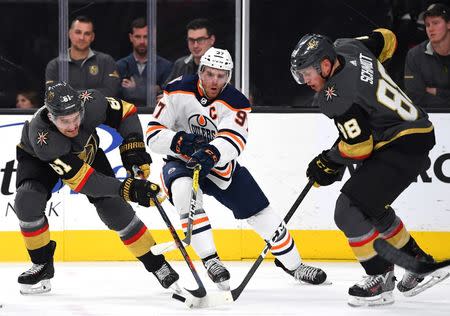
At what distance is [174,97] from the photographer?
5348 mm

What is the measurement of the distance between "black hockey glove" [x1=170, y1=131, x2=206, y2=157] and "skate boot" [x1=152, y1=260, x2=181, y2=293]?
1.60 ft

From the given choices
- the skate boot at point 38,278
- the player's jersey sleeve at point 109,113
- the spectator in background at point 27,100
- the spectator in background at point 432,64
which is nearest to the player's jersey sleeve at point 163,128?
the player's jersey sleeve at point 109,113

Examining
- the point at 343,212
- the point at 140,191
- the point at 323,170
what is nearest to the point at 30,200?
the point at 140,191

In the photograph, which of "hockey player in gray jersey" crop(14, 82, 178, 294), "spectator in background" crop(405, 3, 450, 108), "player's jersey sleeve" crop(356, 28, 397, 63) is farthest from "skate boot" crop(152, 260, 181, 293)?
"spectator in background" crop(405, 3, 450, 108)

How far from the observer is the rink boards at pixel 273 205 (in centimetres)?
618

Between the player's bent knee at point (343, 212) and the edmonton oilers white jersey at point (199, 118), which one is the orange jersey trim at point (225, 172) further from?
the player's bent knee at point (343, 212)

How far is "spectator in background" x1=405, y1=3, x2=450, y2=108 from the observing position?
627 cm

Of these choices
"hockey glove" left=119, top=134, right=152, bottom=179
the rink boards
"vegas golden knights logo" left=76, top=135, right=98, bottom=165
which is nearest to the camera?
"hockey glove" left=119, top=134, right=152, bottom=179

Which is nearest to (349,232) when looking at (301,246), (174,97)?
(174,97)

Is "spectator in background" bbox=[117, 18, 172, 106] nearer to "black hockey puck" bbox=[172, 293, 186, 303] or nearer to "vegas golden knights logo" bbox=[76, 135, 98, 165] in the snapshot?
"vegas golden knights logo" bbox=[76, 135, 98, 165]

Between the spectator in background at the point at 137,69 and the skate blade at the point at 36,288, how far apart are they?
1.52m

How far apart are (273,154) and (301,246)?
19.2 inches

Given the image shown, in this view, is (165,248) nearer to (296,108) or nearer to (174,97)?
(174,97)

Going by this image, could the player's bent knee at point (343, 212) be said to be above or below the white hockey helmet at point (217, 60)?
below
